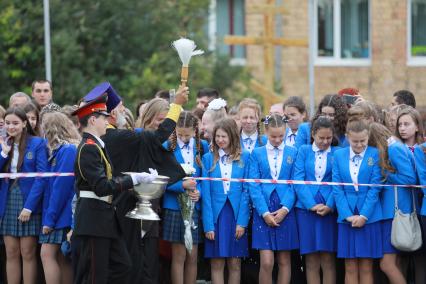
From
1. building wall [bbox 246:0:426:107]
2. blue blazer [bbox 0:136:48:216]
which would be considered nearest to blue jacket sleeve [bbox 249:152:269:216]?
blue blazer [bbox 0:136:48:216]

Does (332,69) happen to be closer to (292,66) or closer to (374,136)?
(292,66)

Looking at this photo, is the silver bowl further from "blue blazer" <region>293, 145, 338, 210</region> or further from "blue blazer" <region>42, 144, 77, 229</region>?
"blue blazer" <region>293, 145, 338, 210</region>

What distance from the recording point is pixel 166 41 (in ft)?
72.1

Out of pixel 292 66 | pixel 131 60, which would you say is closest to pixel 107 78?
pixel 131 60

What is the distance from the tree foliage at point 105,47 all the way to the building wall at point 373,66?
6.63 ft

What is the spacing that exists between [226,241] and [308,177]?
108 cm

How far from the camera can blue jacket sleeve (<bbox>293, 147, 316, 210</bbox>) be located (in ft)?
37.6

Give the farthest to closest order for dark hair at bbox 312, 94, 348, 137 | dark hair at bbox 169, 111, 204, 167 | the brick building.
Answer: the brick building < dark hair at bbox 312, 94, 348, 137 < dark hair at bbox 169, 111, 204, 167

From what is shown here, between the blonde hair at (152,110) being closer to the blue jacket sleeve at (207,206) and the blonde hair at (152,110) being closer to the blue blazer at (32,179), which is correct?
the blue jacket sleeve at (207,206)

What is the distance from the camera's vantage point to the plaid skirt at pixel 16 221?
11836mm

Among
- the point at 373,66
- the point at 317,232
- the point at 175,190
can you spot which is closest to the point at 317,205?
the point at 317,232

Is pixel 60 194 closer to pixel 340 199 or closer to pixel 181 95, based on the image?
pixel 181 95

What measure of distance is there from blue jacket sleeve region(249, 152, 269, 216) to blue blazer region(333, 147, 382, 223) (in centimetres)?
76

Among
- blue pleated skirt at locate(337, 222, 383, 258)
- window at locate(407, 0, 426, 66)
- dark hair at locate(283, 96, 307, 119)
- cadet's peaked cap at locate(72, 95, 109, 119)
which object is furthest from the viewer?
window at locate(407, 0, 426, 66)
